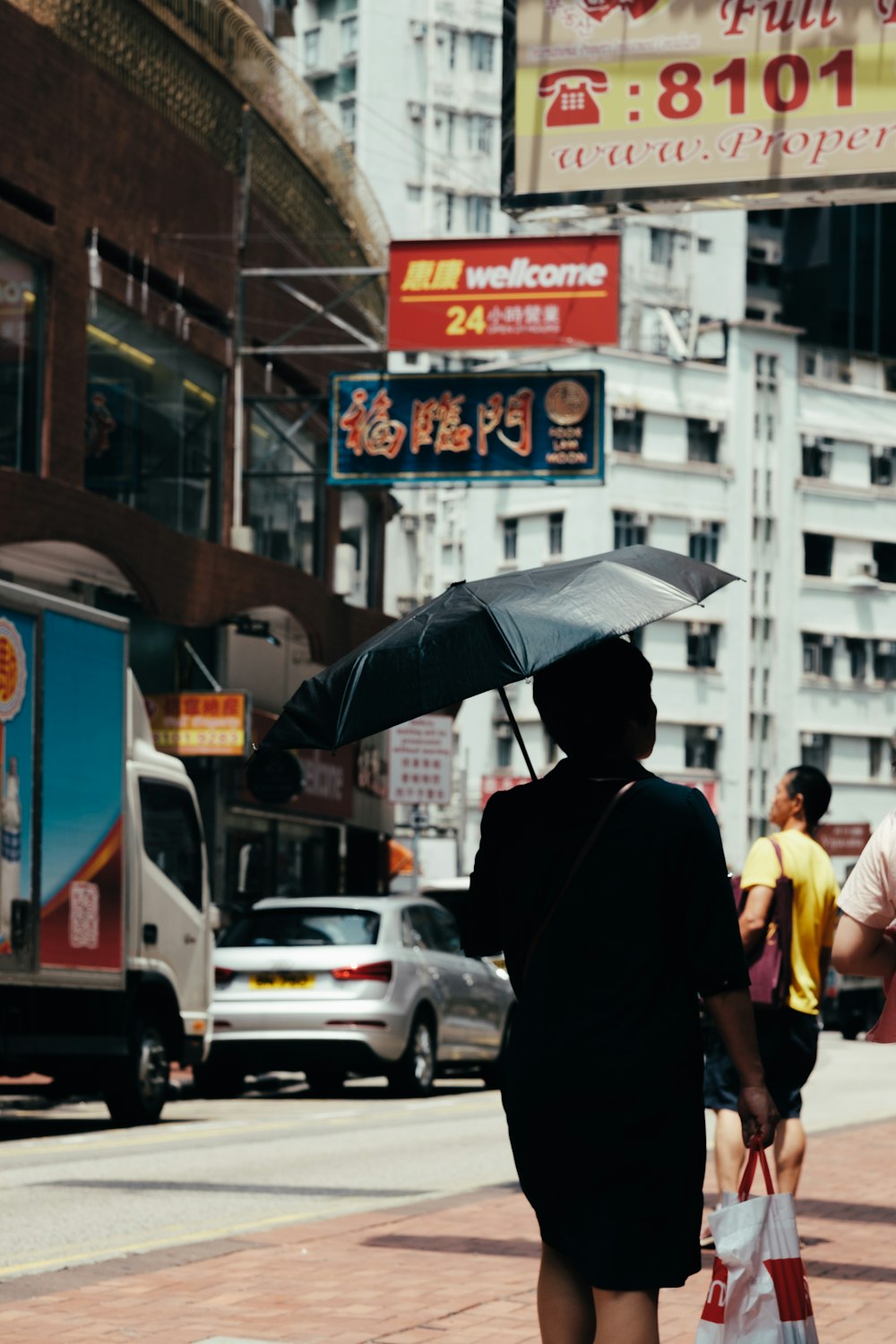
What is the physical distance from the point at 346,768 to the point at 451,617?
97.1 feet

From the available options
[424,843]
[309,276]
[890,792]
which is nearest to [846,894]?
[309,276]

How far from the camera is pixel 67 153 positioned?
2345 centimetres

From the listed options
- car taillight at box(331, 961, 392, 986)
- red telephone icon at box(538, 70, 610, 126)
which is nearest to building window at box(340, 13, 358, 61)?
car taillight at box(331, 961, 392, 986)

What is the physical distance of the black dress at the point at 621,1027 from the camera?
4.16 m

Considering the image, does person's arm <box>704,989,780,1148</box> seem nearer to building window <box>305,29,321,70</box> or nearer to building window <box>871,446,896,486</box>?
building window <box>871,446,896,486</box>

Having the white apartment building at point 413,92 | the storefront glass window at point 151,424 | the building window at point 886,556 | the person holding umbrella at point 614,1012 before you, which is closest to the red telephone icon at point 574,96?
the person holding umbrella at point 614,1012

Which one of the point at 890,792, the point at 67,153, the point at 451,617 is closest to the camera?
the point at 451,617

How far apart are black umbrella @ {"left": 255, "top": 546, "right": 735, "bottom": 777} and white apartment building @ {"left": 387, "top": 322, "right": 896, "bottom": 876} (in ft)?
200

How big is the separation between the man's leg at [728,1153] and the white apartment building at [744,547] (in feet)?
188

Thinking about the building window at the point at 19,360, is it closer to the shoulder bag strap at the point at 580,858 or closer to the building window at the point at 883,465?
the shoulder bag strap at the point at 580,858

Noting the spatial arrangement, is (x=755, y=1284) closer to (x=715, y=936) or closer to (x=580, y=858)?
(x=715, y=936)

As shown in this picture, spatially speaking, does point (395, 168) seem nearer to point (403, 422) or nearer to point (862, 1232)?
point (403, 422)

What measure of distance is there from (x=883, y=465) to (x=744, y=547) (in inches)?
250

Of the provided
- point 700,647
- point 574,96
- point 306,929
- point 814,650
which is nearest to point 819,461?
point 814,650
